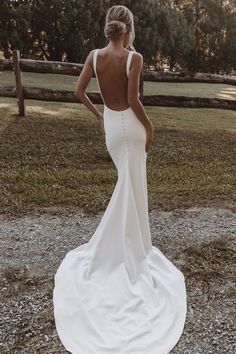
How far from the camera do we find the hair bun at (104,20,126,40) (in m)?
3.29

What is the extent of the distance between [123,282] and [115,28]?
217 cm

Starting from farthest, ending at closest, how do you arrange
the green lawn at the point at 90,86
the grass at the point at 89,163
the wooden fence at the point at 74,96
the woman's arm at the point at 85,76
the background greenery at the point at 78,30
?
the background greenery at the point at 78,30 → the green lawn at the point at 90,86 → the wooden fence at the point at 74,96 → the grass at the point at 89,163 → the woman's arm at the point at 85,76

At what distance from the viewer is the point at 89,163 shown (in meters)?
7.81

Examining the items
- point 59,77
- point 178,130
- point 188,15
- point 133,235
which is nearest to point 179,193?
point 133,235

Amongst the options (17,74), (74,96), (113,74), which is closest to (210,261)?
(113,74)

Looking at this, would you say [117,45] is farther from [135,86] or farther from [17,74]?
[17,74]

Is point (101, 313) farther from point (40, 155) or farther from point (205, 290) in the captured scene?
point (40, 155)

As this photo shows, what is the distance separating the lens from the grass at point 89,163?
6.04 metres

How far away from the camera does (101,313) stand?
10.8 feet

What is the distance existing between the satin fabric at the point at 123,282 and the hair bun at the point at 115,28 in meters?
0.63

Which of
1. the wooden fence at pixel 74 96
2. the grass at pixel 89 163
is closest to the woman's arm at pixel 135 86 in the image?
the grass at pixel 89 163

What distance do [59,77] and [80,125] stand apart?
1323 centimetres

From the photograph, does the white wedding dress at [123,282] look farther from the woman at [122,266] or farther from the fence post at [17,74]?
the fence post at [17,74]

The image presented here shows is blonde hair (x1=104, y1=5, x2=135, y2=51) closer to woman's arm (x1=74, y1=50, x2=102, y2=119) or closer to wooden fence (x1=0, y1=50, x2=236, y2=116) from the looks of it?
woman's arm (x1=74, y1=50, x2=102, y2=119)
